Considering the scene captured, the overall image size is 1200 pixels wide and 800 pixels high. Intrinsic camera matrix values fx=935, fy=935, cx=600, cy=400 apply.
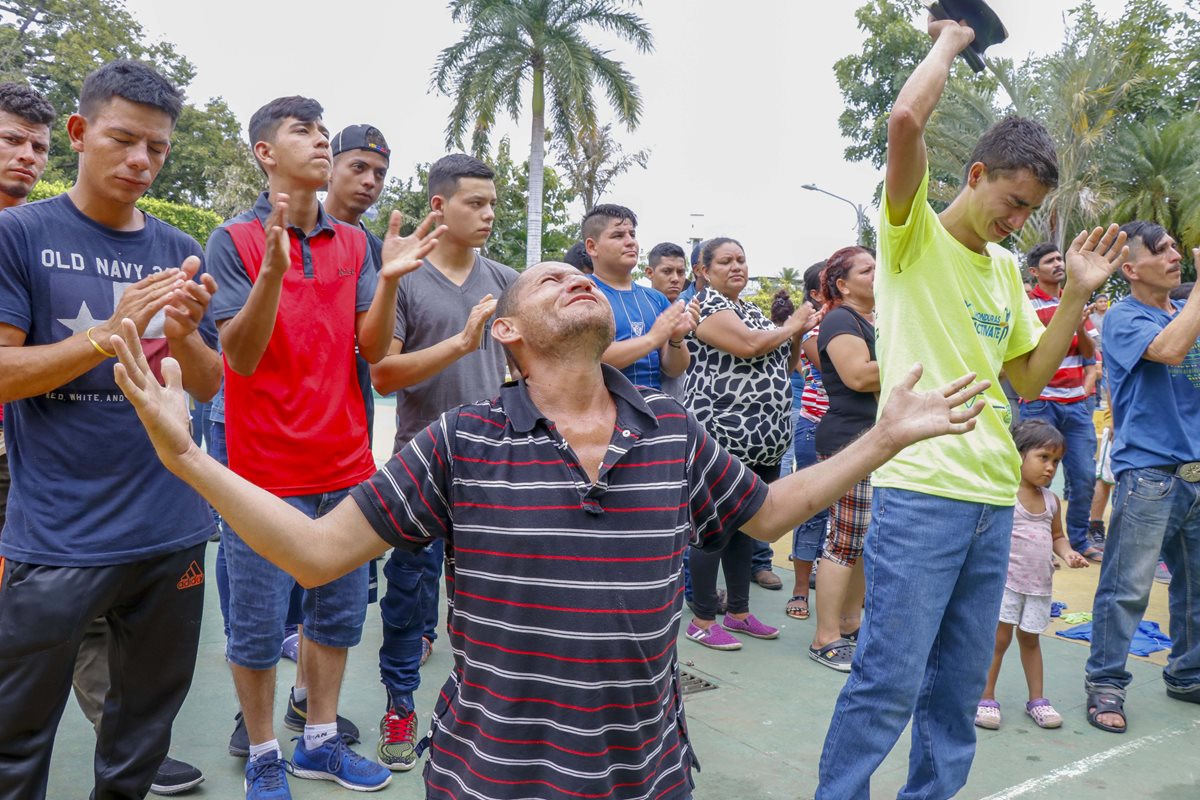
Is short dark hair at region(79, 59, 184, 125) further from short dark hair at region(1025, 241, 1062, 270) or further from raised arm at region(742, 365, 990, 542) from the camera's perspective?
short dark hair at region(1025, 241, 1062, 270)

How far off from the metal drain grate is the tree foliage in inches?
1319

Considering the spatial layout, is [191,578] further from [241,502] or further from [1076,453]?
[1076,453]

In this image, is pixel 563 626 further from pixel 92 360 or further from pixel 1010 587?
pixel 1010 587

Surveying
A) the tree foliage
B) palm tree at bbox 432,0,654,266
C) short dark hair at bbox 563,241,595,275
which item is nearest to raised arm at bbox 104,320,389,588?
short dark hair at bbox 563,241,595,275

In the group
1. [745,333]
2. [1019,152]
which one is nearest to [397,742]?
[745,333]

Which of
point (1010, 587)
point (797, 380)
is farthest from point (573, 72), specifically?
point (1010, 587)

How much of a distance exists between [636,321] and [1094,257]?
241 cm

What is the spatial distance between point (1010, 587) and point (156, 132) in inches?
151

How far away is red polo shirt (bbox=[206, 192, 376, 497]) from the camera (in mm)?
3180

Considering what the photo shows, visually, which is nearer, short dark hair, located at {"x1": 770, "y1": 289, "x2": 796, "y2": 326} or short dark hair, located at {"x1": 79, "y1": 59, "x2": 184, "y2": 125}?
short dark hair, located at {"x1": 79, "y1": 59, "x2": 184, "y2": 125}

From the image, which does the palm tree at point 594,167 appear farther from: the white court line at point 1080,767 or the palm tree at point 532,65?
the white court line at point 1080,767

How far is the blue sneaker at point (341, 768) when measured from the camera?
3.35m

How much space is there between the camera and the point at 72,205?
2688 millimetres

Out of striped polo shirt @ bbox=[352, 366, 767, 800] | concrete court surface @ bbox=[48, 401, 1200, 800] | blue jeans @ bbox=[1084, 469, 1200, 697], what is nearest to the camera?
striped polo shirt @ bbox=[352, 366, 767, 800]
